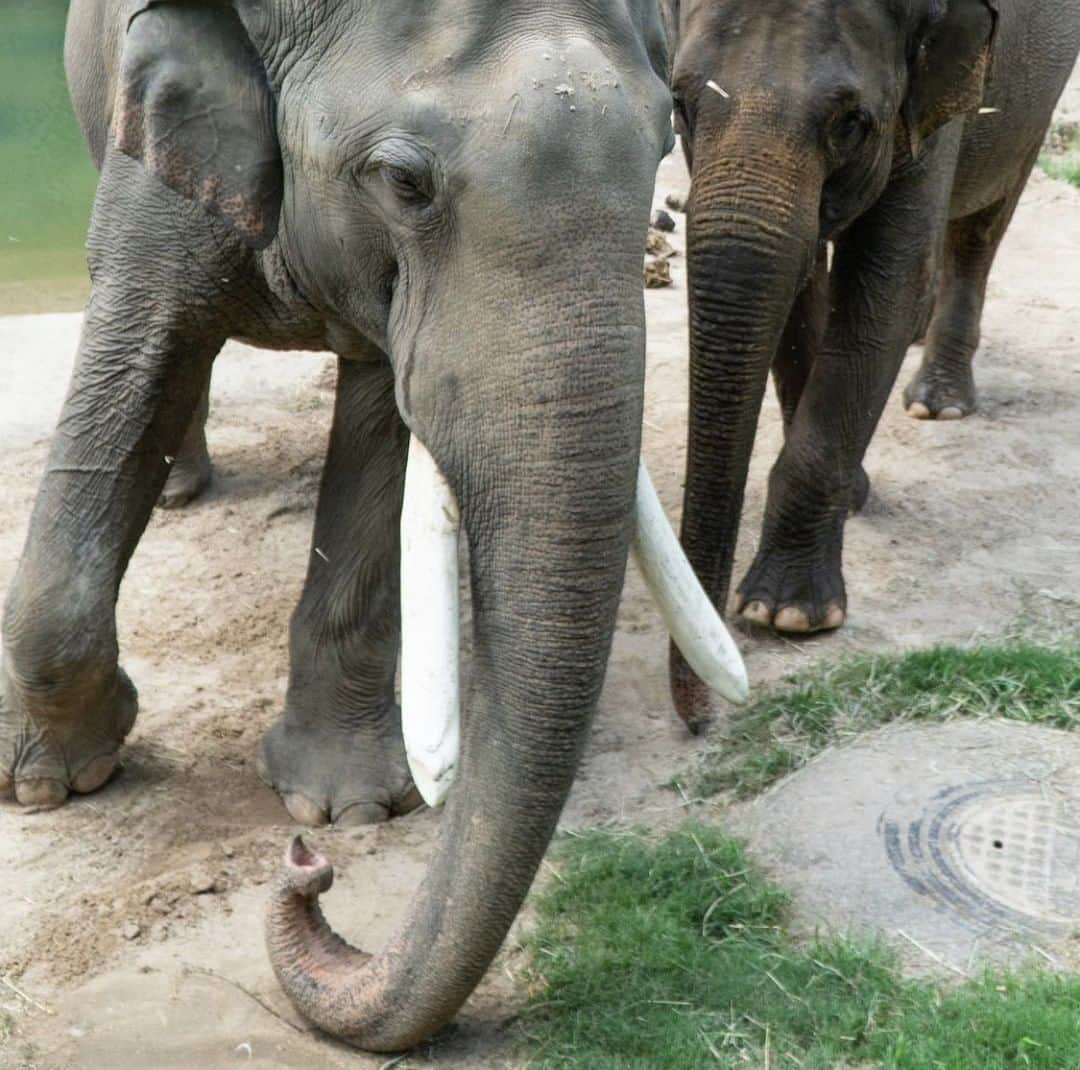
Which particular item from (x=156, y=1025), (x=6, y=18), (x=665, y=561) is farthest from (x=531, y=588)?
(x=6, y=18)

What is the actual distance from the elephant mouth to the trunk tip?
1.48ft

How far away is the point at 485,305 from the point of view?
8.86 ft

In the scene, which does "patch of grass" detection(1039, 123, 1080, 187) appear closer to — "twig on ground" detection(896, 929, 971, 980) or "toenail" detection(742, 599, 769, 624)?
"toenail" detection(742, 599, 769, 624)

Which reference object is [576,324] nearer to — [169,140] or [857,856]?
[169,140]

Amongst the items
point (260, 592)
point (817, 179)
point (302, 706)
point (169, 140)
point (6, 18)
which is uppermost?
point (169, 140)

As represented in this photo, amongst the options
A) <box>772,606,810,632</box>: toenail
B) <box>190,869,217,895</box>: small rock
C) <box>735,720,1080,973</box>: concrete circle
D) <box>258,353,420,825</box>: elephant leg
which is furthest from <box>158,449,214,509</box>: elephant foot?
<box>735,720,1080,973</box>: concrete circle

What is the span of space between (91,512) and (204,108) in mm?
994

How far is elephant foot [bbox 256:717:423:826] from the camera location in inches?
159

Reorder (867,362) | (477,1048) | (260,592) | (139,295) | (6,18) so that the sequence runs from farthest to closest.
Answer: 1. (6,18)
2. (260,592)
3. (867,362)
4. (139,295)
5. (477,1048)

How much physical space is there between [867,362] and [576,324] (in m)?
2.24

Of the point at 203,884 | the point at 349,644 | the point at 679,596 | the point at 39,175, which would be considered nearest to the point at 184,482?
the point at 349,644

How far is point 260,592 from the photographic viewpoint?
5.18m

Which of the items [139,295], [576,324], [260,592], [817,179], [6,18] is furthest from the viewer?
[6,18]

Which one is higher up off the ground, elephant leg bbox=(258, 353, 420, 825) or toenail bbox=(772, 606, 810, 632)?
elephant leg bbox=(258, 353, 420, 825)
